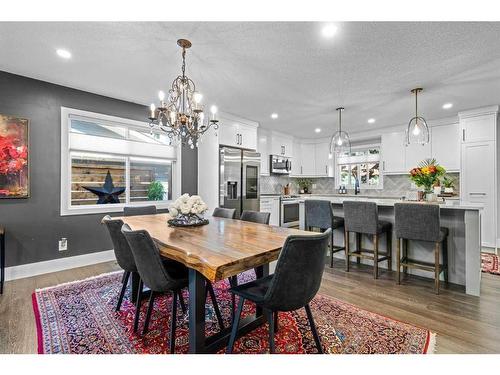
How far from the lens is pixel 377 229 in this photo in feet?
10.1

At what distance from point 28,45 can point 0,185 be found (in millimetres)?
1652

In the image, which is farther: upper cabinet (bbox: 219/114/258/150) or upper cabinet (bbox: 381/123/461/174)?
upper cabinet (bbox: 381/123/461/174)

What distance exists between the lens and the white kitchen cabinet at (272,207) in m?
5.73

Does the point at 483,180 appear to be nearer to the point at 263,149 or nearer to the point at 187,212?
the point at 263,149

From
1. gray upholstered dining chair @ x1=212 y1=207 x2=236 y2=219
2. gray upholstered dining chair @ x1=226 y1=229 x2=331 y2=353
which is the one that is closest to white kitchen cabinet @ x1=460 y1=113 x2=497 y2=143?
gray upholstered dining chair @ x1=212 y1=207 x2=236 y2=219

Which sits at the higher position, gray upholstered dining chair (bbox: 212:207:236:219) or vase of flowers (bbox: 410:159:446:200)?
vase of flowers (bbox: 410:159:446:200)

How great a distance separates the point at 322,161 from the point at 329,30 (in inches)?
203

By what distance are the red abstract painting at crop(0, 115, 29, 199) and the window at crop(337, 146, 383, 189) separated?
21.3 feet

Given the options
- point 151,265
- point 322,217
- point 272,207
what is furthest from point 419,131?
point 151,265

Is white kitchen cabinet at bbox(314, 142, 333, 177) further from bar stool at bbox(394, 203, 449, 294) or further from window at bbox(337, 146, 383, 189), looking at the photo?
bar stool at bbox(394, 203, 449, 294)

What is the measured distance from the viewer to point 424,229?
2709mm

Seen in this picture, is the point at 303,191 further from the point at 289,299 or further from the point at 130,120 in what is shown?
the point at 289,299

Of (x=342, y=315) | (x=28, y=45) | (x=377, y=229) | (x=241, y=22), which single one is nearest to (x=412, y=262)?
(x=377, y=229)

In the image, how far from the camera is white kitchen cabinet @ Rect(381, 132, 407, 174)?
566 cm
